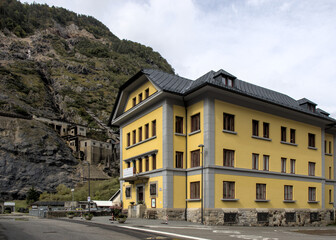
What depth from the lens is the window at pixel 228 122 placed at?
112 ft

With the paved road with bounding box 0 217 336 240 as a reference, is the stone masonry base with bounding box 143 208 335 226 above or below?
below

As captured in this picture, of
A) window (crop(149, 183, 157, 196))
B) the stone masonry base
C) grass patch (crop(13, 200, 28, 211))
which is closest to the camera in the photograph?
the stone masonry base

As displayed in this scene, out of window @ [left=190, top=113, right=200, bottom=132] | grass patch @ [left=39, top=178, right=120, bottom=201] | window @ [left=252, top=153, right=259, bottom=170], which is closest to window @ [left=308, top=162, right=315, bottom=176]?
window @ [left=252, top=153, right=259, bottom=170]

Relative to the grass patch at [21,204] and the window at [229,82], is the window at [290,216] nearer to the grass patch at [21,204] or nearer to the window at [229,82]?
the window at [229,82]

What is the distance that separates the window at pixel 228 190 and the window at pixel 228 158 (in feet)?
5.77

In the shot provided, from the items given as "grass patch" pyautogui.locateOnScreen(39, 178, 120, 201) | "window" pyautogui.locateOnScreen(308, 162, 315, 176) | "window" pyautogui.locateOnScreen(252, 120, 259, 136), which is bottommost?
"grass patch" pyautogui.locateOnScreen(39, 178, 120, 201)

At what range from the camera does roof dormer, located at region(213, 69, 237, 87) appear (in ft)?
116

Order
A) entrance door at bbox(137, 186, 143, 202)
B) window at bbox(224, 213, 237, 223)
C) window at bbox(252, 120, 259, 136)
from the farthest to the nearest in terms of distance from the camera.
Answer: entrance door at bbox(137, 186, 143, 202) → window at bbox(252, 120, 259, 136) → window at bbox(224, 213, 237, 223)

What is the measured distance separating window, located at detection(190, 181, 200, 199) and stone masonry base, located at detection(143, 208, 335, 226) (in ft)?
4.00

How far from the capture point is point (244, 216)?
3331cm

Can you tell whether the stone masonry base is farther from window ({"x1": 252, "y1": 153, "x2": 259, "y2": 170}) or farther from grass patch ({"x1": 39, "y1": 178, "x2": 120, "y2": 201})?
grass patch ({"x1": 39, "y1": 178, "x2": 120, "y2": 201})

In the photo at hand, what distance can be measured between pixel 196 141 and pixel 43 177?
9237cm

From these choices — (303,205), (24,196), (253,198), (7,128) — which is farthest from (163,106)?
(7,128)

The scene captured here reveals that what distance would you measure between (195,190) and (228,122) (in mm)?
7212
